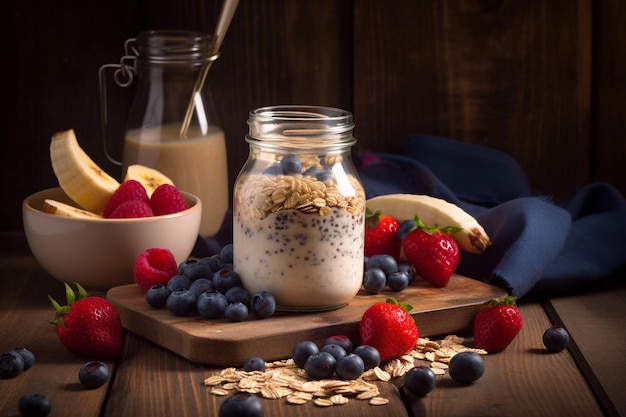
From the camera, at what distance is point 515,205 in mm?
1588

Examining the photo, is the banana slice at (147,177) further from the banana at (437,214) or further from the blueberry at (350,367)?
the blueberry at (350,367)

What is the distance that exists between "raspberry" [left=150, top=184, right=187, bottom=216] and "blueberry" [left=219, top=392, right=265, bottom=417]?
1.81 ft

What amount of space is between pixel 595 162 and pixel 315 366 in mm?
1172

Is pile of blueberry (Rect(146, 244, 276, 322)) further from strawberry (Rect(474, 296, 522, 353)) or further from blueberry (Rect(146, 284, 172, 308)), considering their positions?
strawberry (Rect(474, 296, 522, 353))

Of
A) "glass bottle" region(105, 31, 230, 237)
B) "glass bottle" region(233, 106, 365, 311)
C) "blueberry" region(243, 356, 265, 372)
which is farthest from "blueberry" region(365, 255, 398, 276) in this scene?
"glass bottle" region(105, 31, 230, 237)

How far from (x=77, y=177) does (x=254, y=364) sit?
54 centimetres

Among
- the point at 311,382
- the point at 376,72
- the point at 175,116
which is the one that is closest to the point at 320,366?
the point at 311,382

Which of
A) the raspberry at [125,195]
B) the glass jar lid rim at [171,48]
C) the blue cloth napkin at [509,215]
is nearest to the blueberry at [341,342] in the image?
the blue cloth napkin at [509,215]

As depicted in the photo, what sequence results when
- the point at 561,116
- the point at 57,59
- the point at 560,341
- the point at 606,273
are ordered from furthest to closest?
the point at 561,116 < the point at 57,59 < the point at 606,273 < the point at 560,341

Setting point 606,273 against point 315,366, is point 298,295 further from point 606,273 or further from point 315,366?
point 606,273

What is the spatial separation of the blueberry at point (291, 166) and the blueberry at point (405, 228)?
0.92 feet

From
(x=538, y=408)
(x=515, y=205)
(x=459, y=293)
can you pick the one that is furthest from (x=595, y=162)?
(x=538, y=408)

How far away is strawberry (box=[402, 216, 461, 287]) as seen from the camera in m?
1.40

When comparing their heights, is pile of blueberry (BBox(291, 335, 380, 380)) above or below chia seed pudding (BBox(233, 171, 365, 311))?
below
